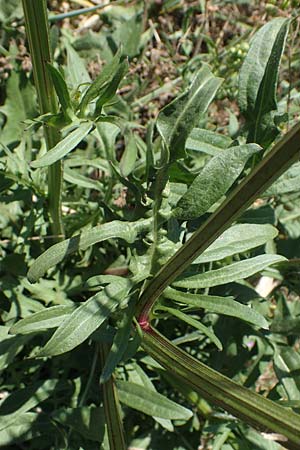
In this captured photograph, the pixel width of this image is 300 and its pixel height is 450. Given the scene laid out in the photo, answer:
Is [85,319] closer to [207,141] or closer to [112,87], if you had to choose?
[112,87]

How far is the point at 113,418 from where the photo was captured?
1.36 m

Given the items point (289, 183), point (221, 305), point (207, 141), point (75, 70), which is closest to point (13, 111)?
point (75, 70)

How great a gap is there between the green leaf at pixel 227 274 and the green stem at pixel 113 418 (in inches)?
11.3

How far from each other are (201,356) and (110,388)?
0.60 meters

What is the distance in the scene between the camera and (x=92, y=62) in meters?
2.14

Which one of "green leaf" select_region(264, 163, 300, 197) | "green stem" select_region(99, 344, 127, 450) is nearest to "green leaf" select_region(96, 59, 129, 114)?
"green leaf" select_region(264, 163, 300, 197)

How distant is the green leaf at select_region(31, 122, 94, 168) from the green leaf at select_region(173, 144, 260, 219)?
0.23 metres

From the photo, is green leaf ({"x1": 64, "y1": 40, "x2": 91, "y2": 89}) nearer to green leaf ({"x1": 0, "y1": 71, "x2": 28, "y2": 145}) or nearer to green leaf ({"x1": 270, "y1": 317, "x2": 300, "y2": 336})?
green leaf ({"x1": 0, "y1": 71, "x2": 28, "y2": 145})

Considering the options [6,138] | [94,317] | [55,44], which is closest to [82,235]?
[94,317]

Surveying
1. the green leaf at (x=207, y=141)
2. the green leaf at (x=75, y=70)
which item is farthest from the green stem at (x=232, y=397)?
the green leaf at (x=75, y=70)

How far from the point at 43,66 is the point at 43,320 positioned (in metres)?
0.49

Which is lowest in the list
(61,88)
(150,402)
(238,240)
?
(150,402)

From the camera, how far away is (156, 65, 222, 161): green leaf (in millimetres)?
1274

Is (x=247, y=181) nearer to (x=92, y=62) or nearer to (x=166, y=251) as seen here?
(x=166, y=251)
